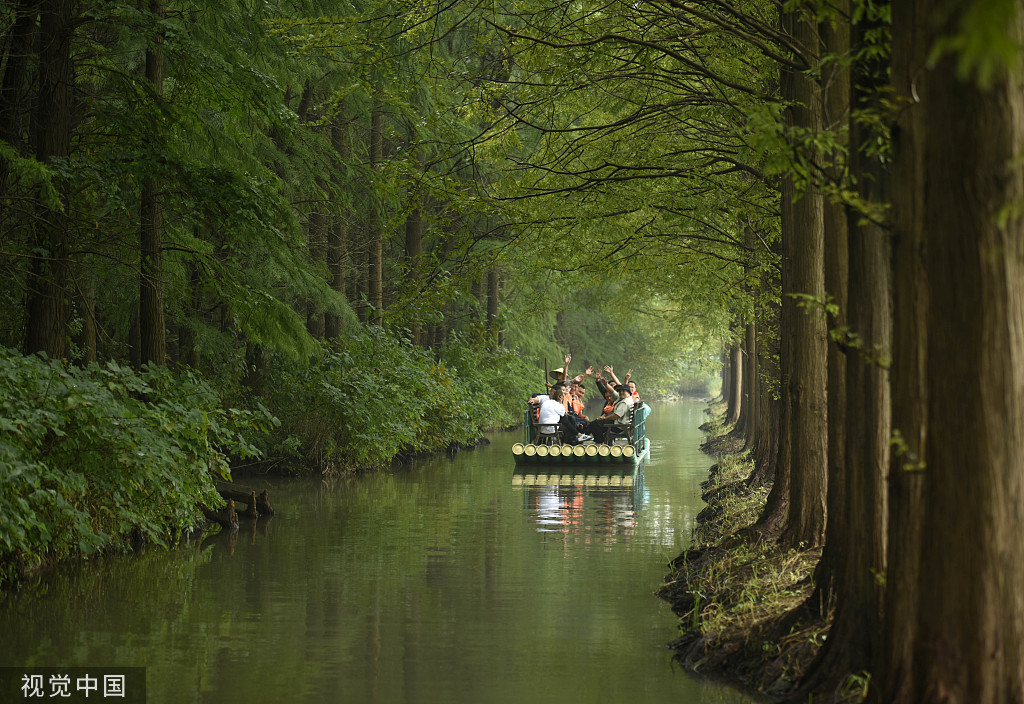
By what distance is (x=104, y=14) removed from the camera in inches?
557

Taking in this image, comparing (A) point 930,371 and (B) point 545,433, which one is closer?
(A) point 930,371

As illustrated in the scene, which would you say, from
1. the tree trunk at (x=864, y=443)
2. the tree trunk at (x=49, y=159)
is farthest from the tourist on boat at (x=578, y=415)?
the tree trunk at (x=864, y=443)

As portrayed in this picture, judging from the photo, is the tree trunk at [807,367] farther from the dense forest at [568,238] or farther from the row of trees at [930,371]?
the row of trees at [930,371]

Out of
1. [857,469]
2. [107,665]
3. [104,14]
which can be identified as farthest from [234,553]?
[857,469]

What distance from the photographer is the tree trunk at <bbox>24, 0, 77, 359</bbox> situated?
1345 cm

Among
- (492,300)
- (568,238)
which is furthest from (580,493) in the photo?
(492,300)

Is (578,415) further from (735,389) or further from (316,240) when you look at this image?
(735,389)

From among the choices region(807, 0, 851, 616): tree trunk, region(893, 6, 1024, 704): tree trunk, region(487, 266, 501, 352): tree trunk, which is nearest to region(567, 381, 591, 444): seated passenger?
region(487, 266, 501, 352): tree trunk

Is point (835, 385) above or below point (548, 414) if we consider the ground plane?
above

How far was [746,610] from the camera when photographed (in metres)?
9.93

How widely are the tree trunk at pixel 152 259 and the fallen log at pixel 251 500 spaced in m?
3.04

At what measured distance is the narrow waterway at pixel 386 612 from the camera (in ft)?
29.3

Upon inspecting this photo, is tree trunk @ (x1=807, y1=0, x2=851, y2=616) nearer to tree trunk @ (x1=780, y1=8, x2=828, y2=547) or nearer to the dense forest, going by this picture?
the dense forest

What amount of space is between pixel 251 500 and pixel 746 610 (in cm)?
1038
